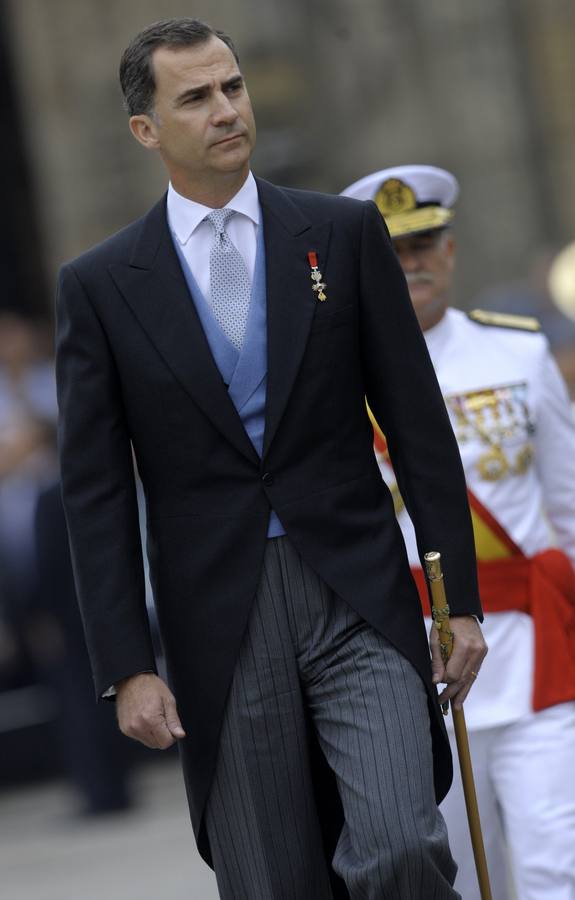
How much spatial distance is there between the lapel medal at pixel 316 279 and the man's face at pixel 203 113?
0.67 ft

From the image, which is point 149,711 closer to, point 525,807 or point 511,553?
point 525,807

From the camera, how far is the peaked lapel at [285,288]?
3.81m

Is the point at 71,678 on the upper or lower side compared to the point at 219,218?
lower

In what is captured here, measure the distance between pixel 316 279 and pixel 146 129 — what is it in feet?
1.47

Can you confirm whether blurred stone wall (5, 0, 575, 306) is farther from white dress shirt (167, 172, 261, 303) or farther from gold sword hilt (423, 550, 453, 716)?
gold sword hilt (423, 550, 453, 716)

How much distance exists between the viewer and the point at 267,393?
12.5 ft

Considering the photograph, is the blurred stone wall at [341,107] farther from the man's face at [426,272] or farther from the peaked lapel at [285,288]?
the peaked lapel at [285,288]

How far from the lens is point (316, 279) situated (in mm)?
3891

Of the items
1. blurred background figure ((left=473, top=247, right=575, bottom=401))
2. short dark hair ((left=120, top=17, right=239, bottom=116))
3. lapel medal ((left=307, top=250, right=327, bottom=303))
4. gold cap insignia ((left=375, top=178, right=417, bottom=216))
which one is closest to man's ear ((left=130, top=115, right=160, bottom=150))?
short dark hair ((left=120, top=17, right=239, bottom=116))

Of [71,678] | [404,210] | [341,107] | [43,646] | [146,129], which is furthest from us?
[341,107]

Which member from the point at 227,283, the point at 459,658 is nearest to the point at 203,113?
the point at 227,283

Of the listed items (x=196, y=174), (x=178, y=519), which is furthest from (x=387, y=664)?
(x=196, y=174)

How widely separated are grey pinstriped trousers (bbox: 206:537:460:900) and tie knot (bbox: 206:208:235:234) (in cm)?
60

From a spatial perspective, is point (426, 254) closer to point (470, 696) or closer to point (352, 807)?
point (470, 696)
